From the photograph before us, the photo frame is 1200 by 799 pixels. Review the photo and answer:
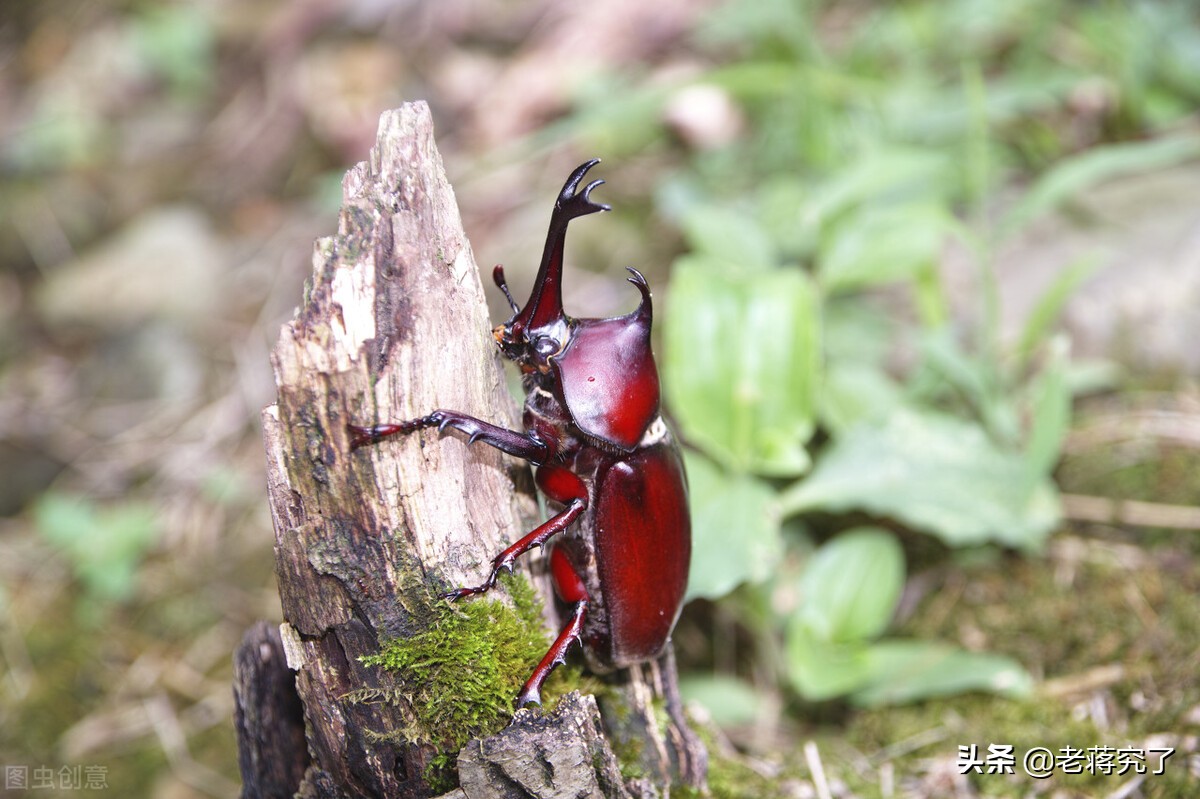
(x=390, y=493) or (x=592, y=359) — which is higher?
(x=592, y=359)

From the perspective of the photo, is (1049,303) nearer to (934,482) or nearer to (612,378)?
(934,482)

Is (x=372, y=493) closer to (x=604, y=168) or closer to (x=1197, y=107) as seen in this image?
(x=604, y=168)

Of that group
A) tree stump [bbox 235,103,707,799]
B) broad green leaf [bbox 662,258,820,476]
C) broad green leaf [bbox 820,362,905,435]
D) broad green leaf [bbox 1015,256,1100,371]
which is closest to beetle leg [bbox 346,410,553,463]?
tree stump [bbox 235,103,707,799]

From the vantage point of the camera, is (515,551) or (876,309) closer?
(515,551)

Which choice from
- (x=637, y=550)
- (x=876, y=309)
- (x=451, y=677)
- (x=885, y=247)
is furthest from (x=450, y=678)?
(x=876, y=309)

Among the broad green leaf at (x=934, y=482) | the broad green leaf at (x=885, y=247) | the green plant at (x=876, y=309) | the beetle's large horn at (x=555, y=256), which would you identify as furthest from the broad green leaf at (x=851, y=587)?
the beetle's large horn at (x=555, y=256)

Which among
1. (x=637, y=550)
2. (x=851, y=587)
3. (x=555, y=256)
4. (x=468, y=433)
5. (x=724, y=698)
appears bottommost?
(x=724, y=698)
